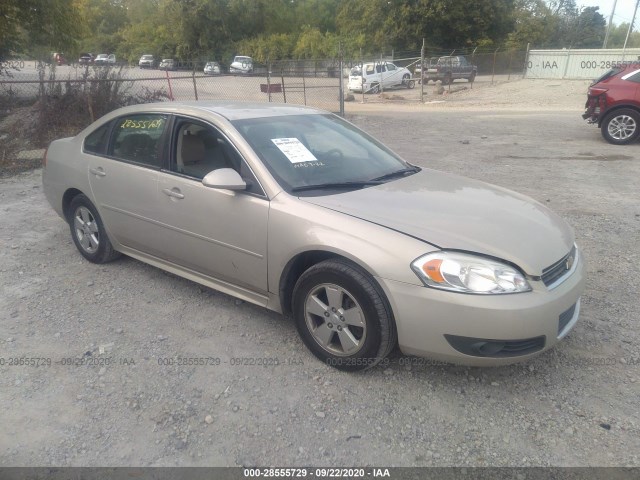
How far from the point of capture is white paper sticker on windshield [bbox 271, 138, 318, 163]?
3446mm

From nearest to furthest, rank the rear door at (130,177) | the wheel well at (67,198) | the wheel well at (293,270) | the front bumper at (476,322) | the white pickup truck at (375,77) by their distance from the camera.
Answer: the front bumper at (476,322) < the wheel well at (293,270) < the rear door at (130,177) < the wheel well at (67,198) < the white pickup truck at (375,77)

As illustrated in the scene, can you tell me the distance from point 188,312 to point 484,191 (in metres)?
2.41

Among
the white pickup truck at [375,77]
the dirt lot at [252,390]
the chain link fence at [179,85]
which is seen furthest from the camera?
the white pickup truck at [375,77]

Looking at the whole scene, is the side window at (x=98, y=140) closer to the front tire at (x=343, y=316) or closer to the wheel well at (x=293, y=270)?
the wheel well at (x=293, y=270)

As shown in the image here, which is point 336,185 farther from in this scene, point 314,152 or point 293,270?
point 293,270

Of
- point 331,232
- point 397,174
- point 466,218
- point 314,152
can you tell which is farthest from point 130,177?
point 466,218

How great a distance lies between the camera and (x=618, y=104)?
10.6m

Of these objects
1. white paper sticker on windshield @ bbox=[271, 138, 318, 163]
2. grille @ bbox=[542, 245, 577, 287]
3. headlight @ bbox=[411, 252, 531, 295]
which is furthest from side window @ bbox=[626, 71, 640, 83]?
headlight @ bbox=[411, 252, 531, 295]

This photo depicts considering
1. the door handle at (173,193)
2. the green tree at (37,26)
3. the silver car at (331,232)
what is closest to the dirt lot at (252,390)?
the silver car at (331,232)

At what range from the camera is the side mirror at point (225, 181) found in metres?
3.18

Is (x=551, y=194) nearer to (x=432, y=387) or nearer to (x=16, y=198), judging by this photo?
(x=432, y=387)

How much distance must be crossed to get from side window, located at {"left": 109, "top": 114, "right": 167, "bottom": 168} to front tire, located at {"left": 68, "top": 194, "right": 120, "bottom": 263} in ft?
2.09

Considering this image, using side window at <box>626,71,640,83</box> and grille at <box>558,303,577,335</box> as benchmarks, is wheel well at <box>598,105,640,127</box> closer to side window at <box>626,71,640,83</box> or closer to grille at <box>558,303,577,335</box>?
side window at <box>626,71,640,83</box>

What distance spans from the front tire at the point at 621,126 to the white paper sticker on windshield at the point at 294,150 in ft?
32.8
